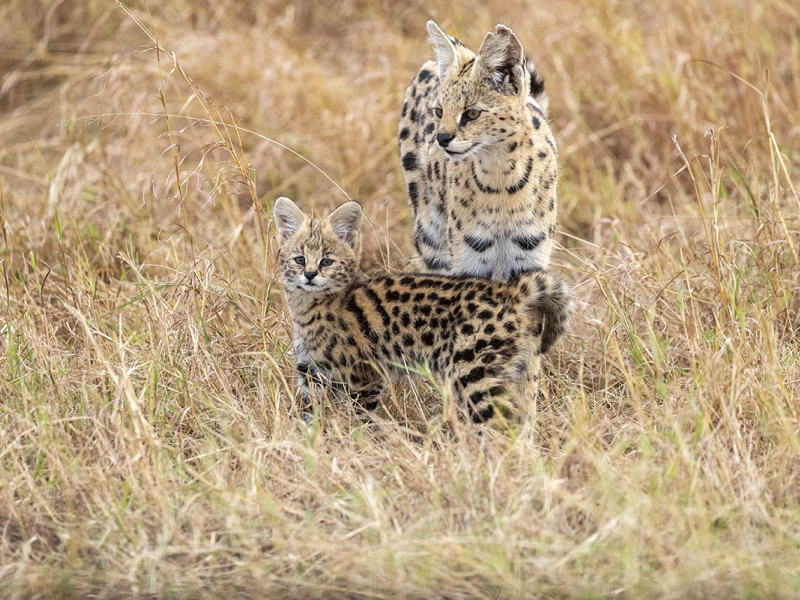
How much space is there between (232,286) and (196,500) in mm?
1477

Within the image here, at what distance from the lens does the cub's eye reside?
4.21 metres

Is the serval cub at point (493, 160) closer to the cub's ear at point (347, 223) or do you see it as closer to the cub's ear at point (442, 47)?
the cub's ear at point (442, 47)

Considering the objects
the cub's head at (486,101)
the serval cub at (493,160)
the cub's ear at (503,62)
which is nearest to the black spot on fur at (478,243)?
the serval cub at (493,160)

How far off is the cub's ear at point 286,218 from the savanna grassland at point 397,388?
121 mm

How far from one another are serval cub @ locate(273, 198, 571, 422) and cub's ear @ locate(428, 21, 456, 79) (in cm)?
74

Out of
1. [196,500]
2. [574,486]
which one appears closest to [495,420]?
[574,486]

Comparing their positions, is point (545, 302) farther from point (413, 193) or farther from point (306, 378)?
point (413, 193)

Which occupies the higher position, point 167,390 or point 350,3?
point 350,3

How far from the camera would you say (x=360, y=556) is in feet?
9.84

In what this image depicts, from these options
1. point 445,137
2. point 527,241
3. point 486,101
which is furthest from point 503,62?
point 527,241

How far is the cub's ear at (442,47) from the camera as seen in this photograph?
4422 mm

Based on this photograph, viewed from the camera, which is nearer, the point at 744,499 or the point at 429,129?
the point at 744,499

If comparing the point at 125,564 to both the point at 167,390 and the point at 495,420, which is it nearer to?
the point at 167,390

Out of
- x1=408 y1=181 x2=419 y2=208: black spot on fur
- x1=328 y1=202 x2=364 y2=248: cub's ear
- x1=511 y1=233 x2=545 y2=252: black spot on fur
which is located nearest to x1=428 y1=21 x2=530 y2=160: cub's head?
x1=511 y1=233 x2=545 y2=252: black spot on fur
